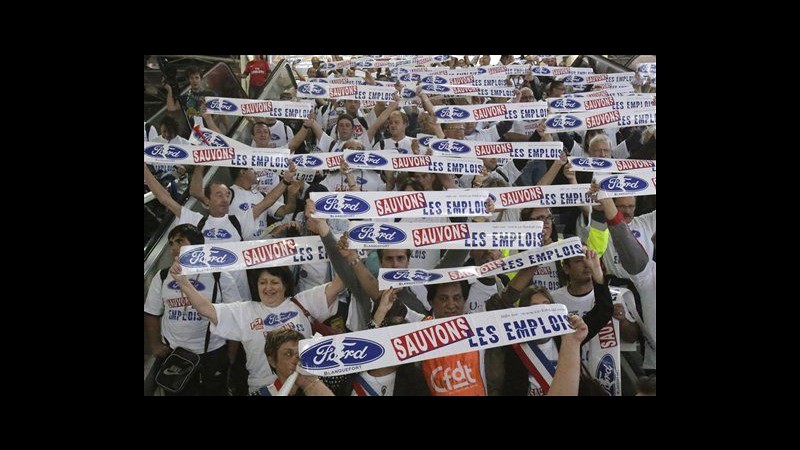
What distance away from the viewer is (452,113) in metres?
6.50

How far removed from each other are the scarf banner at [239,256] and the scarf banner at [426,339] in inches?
32.1

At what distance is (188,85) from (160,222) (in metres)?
4.25

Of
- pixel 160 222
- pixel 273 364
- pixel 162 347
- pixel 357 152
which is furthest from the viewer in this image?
pixel 160 222

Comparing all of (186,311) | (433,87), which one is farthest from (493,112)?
(186,311)

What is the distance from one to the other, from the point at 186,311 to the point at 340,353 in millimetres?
1719

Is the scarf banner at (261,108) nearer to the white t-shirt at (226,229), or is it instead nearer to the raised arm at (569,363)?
the white t-shirt at (226,229)

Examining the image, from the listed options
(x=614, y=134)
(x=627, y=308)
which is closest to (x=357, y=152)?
(x=627, y=308)

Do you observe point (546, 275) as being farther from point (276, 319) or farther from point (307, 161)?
point (307, 161)

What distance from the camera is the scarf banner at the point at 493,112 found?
6398 millimetres

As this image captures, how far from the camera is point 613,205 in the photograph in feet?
14.5

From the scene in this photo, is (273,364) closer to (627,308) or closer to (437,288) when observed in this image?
(437,288)

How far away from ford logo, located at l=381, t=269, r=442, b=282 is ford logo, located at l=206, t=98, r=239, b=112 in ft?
12.4

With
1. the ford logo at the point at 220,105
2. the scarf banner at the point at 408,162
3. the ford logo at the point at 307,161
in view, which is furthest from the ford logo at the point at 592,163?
the ford logo at the point at 220,105

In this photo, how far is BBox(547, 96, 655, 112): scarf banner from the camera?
6.33 metres
